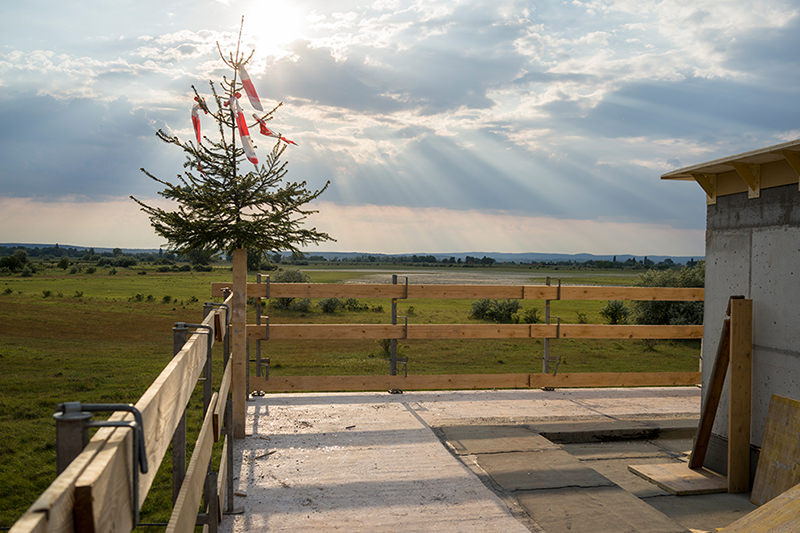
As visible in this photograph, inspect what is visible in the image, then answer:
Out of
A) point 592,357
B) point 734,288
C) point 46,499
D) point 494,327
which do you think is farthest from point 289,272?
point 46,499

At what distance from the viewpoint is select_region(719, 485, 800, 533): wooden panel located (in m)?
2.81

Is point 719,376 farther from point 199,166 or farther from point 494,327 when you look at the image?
point 199,166

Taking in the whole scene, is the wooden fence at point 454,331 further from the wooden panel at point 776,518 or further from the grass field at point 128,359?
the wooden panel at point 776,518

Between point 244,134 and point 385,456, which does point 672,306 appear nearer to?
point 385,456

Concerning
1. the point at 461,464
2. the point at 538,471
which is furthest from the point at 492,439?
the point at 538,471

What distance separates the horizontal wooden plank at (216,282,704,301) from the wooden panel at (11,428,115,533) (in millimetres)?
5758

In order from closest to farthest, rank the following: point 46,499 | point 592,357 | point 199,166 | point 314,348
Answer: point 46,499 → point 199,166 → point 592,357 → point 314,348

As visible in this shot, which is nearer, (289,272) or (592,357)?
(592,357)

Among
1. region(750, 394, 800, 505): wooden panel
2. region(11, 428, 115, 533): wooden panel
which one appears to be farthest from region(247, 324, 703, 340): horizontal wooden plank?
region(11, 428, 115, 533): wooden panel

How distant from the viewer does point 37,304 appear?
3197 centimetres

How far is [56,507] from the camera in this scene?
0.73m

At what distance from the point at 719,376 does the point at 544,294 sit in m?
2.99

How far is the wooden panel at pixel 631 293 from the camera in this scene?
7344 millimetres

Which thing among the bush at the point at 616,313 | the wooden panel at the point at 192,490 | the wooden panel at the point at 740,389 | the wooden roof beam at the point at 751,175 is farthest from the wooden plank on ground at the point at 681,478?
the bush at the point at 616,313
